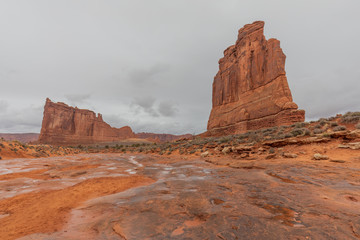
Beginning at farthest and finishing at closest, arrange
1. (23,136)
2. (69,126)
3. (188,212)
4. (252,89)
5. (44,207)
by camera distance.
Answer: (23,136), (69,126), (252,89), (44,207), (188,212)

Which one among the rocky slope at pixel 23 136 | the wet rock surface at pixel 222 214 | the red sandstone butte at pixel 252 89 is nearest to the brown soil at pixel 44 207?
the wet rock surface at pixel 222 214

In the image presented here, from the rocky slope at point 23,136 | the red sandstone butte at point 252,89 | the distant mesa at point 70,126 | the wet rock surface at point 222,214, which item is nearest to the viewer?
the wet rock surface at point 222,214

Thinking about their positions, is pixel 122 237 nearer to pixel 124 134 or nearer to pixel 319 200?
pixel 319 200

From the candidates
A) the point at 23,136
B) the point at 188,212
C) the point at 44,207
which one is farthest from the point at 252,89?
the point at 23,136

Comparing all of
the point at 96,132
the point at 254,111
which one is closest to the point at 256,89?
the point at 254,111

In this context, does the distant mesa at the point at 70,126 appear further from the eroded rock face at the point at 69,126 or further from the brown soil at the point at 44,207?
the brown soil at the point at 44,207

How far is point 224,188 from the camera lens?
13.2 ft

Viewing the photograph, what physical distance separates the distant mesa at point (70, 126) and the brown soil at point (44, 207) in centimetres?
8585

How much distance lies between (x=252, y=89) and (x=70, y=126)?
87737 millimetres

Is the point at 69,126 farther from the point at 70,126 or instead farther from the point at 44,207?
the point at 44,207

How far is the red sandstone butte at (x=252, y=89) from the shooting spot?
23.1 metres

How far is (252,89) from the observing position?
2867 centimetres

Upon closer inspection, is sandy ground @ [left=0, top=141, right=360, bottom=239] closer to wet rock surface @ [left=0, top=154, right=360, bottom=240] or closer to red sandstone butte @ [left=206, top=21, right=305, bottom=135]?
wet rock surface @ [left=0, top=154, right=360, bottom=240]

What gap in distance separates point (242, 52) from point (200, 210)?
119ft
